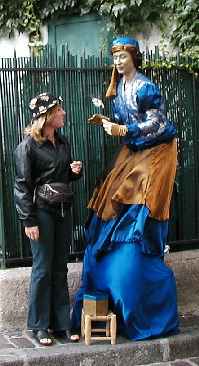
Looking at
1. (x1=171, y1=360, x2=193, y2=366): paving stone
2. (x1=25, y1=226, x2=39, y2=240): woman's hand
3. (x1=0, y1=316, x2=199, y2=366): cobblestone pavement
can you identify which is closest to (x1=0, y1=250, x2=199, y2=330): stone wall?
(x1=0, y1=316, x2=199, y2=366): cobblestone pavement

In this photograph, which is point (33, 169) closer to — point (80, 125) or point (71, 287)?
point (80, 125)

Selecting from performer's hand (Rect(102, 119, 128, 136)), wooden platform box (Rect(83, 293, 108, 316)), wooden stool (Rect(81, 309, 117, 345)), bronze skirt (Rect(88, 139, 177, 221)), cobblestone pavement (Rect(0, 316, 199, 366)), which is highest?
performer's hand (Rect(102, 119, 128, 136))

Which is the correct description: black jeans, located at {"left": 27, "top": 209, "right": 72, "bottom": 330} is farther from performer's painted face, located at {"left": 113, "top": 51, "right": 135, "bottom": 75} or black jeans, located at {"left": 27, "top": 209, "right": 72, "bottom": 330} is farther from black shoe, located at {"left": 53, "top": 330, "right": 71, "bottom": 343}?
performer's painted face, located at {"left": 113, "top": 51, "right": 135, "bottom": 75}

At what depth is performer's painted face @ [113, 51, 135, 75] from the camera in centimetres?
566

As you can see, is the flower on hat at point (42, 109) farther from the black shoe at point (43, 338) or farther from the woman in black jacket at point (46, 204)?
the black shoe at point (43, 338)

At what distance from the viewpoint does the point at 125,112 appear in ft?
18.7

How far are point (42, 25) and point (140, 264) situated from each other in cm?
435

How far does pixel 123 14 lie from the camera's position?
8.02m

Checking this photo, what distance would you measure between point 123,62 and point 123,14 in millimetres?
2532

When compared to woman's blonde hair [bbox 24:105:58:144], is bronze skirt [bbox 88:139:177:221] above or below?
below

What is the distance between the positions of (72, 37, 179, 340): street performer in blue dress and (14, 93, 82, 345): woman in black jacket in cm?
33

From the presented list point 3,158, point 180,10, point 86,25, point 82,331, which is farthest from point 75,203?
point 86,25

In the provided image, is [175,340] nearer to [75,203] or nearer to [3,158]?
[75,203]

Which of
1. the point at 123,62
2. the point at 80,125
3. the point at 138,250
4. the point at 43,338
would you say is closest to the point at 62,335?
the point at 43,338
